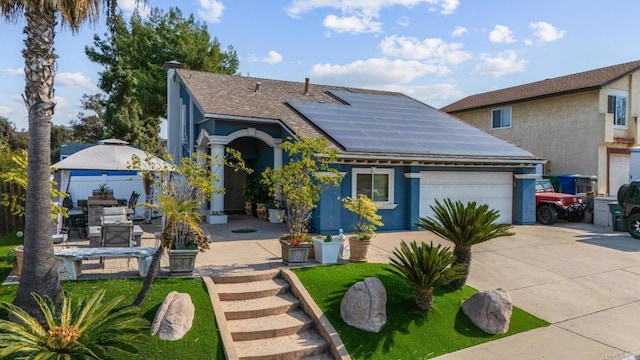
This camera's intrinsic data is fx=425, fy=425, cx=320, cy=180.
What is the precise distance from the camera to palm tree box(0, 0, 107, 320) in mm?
6020

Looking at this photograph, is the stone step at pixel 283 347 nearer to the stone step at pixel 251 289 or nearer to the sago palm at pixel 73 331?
the stone step at pixel 251 289

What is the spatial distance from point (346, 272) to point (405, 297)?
1356 millimetres

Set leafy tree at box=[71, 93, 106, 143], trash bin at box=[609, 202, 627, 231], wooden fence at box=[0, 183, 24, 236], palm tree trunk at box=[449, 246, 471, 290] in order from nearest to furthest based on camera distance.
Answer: palm tree trunk at box=[449, 246, 471, 290]
wooden fence at box=[0, 183, 24, 236]
trash bin at box=[609, 202, 627, 231]
leafy tree at box=[71, 93, 106, 143]

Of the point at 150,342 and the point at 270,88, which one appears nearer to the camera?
the point at 150,342

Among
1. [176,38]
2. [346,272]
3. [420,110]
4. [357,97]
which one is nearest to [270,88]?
[357,97]

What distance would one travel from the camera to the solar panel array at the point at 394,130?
46.3 ft

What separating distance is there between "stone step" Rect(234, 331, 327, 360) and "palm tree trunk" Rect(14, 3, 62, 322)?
2.88 m

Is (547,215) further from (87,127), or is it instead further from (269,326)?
(87,127)

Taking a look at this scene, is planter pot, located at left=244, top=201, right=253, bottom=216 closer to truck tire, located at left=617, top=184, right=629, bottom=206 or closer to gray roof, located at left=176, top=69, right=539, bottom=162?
gray roof, located at left=176, top=69, right=539, bottom=162

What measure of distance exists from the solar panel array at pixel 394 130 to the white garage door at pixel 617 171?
9502 mm

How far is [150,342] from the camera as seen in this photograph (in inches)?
228

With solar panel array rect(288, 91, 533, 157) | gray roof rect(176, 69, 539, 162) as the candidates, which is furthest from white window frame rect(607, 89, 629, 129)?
solar panel array rect(288, 91, 533, 157)

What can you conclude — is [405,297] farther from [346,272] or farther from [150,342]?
[150,342]

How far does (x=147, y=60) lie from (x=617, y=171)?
29.6 metres
